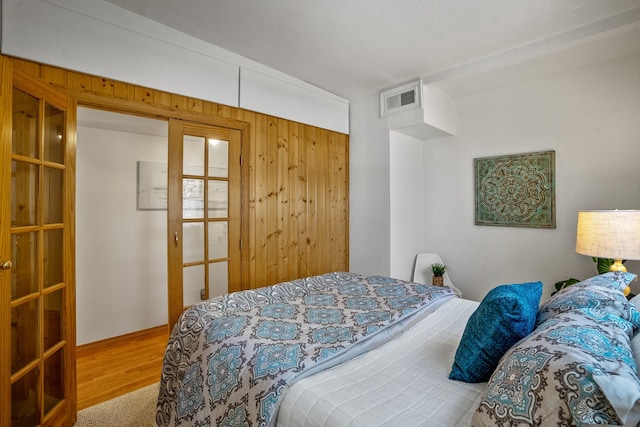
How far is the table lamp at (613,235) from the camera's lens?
204 cm

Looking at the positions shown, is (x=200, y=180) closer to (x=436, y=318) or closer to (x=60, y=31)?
(x=60, y=31)

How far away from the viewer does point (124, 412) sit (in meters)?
2.15

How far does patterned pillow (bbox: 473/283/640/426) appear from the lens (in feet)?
2.25

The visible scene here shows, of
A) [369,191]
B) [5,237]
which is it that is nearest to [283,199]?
[369,191]

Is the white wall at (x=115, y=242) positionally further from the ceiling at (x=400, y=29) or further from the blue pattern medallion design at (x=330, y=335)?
the blue pattern medallion design at (x=330, y=335)

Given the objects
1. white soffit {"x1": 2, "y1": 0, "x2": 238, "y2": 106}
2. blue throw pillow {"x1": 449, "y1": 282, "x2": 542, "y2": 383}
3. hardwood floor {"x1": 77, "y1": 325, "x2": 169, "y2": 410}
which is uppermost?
white soffit {"x1": 2, "y1": 0, "x2": 238, "y2": 106}

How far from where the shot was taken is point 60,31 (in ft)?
6.44

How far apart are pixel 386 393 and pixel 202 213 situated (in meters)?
2.10

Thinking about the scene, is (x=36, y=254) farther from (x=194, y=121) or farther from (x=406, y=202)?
(x=406, y=202)

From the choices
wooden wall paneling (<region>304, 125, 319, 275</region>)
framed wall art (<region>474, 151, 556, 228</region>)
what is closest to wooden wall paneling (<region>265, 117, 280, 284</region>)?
wooden wall paneling (<region>304, 125, 319, 275</region>)

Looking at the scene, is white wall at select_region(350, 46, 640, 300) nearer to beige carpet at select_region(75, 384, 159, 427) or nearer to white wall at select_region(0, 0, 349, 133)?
white wall at select_region(0, 0, 349, 133)

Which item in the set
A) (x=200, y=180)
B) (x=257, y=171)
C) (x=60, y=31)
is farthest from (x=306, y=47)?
(x=60, y=31)

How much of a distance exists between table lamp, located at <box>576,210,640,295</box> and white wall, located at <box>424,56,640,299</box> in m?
0.81

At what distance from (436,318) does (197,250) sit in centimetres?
189
